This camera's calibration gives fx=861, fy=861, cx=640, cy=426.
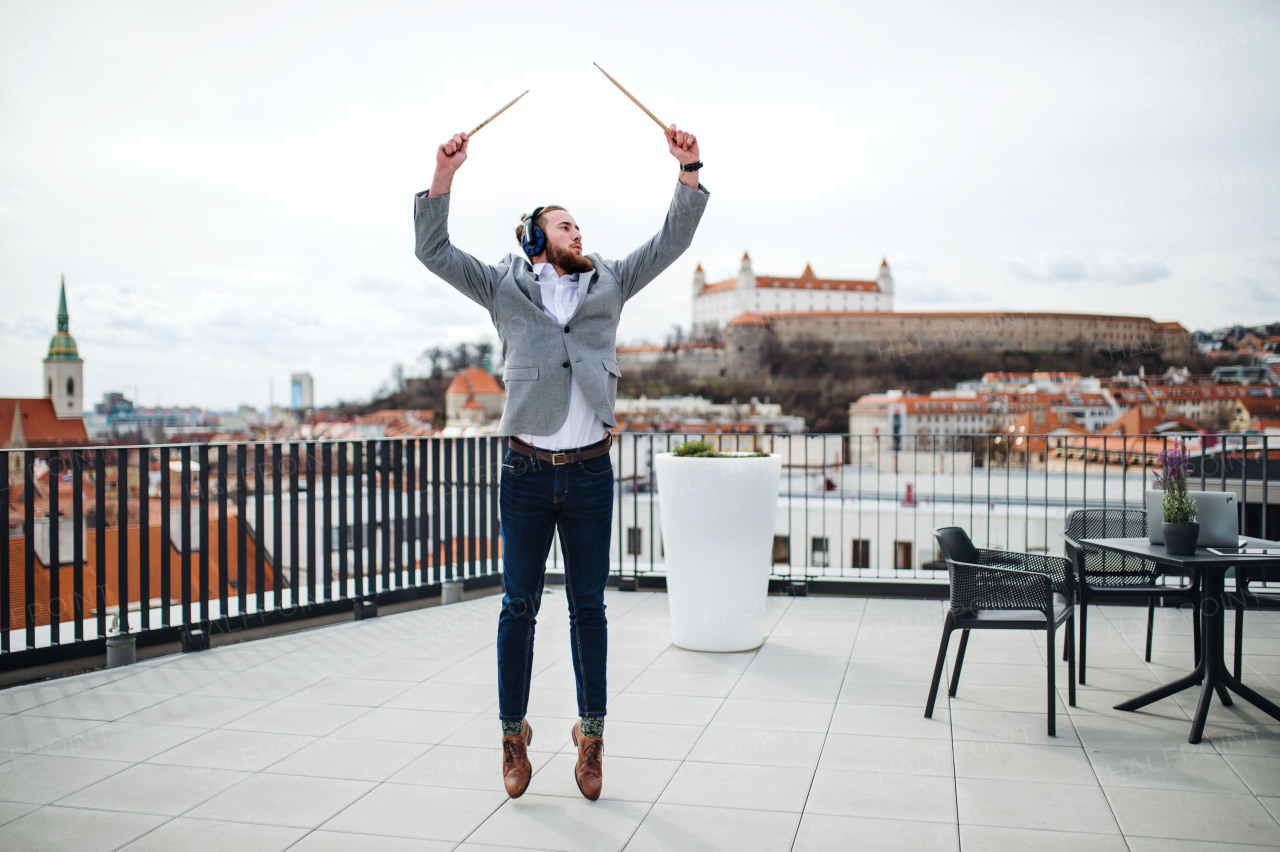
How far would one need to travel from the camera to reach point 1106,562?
340 cm

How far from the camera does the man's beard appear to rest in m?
2.27

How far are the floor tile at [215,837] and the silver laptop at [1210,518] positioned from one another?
2674 millimetres

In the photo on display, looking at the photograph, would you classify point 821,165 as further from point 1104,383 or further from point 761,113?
point 1104,383

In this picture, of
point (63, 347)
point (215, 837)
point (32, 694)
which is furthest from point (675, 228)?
point (63, 347)

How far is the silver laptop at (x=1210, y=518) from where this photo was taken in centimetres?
278

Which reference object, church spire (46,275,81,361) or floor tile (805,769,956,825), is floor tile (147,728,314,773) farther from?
church spire (46,275,81,361)

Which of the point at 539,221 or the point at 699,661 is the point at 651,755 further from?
the point at 539,221

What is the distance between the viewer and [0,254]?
6461 mm

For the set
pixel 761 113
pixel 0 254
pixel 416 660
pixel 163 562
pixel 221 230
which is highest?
pixel 221 230

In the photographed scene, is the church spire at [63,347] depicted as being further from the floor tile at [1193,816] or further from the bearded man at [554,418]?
the floor tile at [1193,816]

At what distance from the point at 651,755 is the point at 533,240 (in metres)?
1.52

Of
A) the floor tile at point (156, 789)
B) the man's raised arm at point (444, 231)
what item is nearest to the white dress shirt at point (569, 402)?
the man's raised arm at point (444, 231)

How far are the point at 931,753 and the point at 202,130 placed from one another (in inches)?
1410

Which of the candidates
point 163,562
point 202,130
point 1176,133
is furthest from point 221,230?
point 163,562
